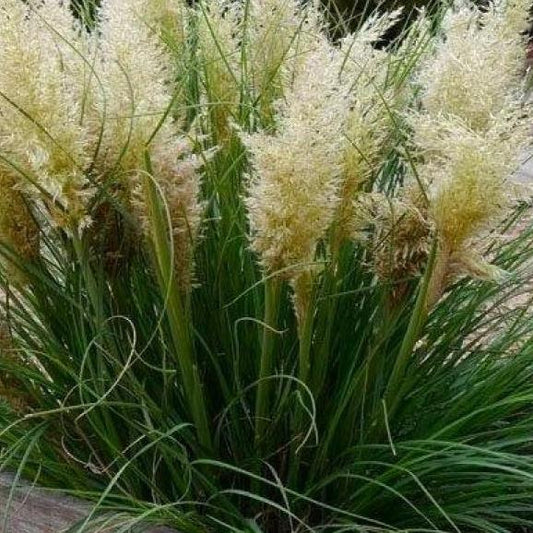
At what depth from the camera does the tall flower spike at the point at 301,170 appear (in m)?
1.21

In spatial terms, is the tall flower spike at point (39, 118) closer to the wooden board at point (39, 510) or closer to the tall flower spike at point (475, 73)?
the tall flower spike at point (475, 73)

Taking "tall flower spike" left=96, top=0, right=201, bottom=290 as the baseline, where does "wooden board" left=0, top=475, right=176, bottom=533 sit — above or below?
below

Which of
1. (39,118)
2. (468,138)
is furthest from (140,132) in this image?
(468,138)

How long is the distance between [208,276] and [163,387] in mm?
216

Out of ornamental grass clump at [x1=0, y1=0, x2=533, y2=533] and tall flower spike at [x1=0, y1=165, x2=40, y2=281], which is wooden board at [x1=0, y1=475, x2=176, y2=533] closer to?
ornamental grass clump at [x1=0, y1=0, x2=533, y2=533]

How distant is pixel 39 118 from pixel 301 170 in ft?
1.11

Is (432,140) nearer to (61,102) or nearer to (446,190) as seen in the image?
(446,190)

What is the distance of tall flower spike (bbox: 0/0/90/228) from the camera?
1.26m

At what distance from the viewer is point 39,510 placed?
1.74m

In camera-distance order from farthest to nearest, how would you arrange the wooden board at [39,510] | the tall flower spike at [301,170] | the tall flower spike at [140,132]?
1. the wooden board at [39,510]
2. the tall flower spike at [140,132]
3. the tall flower spike at [301,170]

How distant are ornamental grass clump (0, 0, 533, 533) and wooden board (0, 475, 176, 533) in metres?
0.04

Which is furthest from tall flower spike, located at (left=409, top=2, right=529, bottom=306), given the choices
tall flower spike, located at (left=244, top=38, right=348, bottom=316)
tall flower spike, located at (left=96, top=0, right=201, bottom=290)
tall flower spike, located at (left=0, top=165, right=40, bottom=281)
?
tall flower spike, located at (left=0, top=165, right=40, bottom=281)

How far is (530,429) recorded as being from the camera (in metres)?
1.75

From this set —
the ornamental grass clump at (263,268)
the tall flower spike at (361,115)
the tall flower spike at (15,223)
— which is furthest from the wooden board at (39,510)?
the tall flower spike at (361,115)
